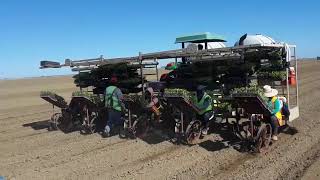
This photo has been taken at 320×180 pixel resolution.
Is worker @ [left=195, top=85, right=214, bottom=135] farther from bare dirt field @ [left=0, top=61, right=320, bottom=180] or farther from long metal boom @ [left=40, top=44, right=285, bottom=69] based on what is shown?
long metal boom @ [left=40, top=44, right=285, bottom=69]

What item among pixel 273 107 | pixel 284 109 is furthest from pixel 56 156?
pixel 284 109

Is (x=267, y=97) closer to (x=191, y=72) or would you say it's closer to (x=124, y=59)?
(x=191, y=72)

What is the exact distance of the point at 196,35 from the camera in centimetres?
1711

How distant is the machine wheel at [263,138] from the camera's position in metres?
10.4

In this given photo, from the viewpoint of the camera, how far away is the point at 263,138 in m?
10.6

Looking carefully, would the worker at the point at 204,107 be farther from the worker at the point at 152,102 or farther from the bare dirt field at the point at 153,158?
the worker at the point at 152,102

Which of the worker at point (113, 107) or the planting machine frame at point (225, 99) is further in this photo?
the worker at point (113, 107)

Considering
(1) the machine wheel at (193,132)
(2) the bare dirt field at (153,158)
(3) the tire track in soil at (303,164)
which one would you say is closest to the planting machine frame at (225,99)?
(1) the machine wheel at (193,132)

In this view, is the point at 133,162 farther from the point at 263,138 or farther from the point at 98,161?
the point at 263,138

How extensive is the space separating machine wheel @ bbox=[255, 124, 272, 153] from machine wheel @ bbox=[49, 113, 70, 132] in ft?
22.4

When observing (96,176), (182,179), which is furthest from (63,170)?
(182,179)

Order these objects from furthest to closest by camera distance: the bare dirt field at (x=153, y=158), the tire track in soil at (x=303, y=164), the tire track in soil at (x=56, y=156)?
the tire track in soil at (x=56, y=156), the bare dirt field at (x=153, y=158), the tire track in soil at (x=303, y=164)

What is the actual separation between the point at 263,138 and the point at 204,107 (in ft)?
6.18

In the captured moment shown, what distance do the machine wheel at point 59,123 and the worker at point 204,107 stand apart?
5.05 metres
